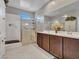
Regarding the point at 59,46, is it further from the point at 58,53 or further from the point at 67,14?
the point at 67,14

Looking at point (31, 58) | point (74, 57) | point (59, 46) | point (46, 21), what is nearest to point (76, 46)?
point (74, 57)

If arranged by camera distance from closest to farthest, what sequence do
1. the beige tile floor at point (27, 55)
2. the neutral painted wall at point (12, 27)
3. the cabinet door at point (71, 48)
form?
1. the cabinet door at point (71, 48)
2. the beige tile floor at point (27, 55)
3. the neutral painted wall at point (12, 27)

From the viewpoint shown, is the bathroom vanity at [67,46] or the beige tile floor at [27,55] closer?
the bathroom vanity at [67,46]

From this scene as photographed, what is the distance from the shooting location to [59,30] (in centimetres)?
418

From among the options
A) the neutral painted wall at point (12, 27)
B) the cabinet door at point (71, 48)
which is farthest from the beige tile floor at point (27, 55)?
the neutral painted wall at point (12, 27)

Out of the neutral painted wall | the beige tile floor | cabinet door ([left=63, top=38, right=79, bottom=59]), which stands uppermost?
the neutral painted wall

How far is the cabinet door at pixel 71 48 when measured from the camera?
2357 mm

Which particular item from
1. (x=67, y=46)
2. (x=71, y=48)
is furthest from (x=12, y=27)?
(x=71, y=48)

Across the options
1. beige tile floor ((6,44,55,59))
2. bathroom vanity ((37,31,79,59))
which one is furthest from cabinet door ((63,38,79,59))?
beige tile floor ((6,44,55,59))

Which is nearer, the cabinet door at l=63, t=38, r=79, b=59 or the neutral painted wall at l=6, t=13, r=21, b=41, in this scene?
the cabinet door at l=63, t=38, r=79, b=59

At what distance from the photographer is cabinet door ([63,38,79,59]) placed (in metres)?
2.36

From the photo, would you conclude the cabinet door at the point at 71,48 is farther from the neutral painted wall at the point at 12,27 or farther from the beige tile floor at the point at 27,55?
the neutral painted wall at the point at 12,27

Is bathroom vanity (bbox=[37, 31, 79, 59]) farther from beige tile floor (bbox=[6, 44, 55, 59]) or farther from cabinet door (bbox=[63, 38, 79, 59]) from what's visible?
beige tile floor (bbox=[6, 44, 55, 59])

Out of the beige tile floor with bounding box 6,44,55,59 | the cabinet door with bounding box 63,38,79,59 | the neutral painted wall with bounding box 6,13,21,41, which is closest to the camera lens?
the cabinet door with bounding box 63,38,79,59
